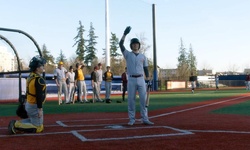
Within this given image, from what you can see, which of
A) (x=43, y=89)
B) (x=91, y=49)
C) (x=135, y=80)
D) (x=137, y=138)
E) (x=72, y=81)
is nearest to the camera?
(x=137, y=138)

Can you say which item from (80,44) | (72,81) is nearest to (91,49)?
(80,44)

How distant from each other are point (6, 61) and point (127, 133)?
314 inches

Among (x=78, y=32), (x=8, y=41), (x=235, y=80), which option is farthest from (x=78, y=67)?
(x=78, y=32)

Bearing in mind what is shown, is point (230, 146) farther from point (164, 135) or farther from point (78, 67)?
point (78, 67)

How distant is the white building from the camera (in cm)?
1192

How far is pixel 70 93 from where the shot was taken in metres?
16.8

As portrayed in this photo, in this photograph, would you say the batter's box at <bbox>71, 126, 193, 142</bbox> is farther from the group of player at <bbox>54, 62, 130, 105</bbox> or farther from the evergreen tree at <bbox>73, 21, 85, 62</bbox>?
the evergreen tree at <bbox>73, 21, 85, 62</bbox>

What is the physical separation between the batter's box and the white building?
6326 mm

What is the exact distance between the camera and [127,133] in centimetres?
647

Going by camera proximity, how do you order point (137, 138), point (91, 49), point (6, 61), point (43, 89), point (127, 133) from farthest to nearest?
1. point (91, 49)
2. point (6, 61)
3. point (43, 89)
4. point (127, 133)
5. point (137, 138)

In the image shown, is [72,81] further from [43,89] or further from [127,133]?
[127,133]

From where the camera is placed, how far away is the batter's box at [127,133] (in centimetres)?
600

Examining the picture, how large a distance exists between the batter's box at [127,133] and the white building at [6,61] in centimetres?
633

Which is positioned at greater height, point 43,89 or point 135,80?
point 135,80
